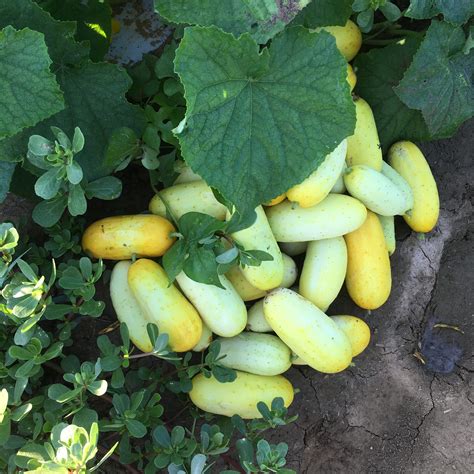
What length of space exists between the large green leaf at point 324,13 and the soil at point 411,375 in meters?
0.69

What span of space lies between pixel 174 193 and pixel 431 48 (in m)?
0.88

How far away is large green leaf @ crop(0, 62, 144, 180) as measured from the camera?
204cm

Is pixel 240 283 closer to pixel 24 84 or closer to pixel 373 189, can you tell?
pixel 373 189

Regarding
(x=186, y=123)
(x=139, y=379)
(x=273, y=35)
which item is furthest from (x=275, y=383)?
(x=273, y=35)

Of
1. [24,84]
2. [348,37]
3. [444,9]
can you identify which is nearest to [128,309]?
[24,84]

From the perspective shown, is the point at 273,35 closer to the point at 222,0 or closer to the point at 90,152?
the point at 222,0

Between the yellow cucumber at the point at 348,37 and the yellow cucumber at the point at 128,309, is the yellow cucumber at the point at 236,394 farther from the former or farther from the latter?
the yellow cucumber at the point at 348,37

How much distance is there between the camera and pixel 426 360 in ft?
8.14

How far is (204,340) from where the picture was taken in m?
2.13

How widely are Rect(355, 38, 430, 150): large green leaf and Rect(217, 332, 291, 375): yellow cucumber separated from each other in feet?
2.60

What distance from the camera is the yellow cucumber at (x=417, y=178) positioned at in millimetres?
2342

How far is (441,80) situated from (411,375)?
1.00m

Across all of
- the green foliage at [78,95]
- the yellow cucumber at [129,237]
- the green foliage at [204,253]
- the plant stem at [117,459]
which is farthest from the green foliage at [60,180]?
the plant stem at [117,459]

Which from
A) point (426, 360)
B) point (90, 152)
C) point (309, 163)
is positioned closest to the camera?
point (309, 163)
